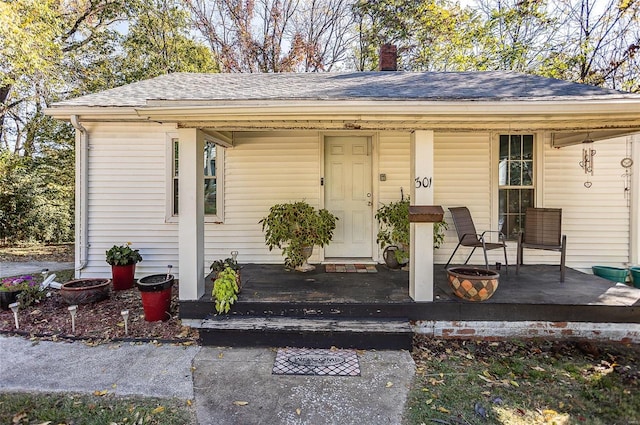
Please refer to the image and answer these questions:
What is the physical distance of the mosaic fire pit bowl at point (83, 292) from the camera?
412 cm

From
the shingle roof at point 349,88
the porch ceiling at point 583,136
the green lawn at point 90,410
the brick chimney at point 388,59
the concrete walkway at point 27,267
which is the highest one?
the brick chimney at point 388,59

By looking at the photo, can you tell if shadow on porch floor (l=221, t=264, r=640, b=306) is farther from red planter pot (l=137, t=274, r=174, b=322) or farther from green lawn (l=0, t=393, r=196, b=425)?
green lawn (l=0, t=393, r=196, b=425)

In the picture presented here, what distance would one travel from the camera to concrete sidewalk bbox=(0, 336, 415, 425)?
85.7 inches

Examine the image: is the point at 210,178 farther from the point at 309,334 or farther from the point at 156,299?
the point at 309,334

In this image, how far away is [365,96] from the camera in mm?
3203

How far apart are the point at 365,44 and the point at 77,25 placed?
30.5 feet

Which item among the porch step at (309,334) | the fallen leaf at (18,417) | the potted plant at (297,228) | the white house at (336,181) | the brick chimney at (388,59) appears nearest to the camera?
the fallen leaf at (18,417)

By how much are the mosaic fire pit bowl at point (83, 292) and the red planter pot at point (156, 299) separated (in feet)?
3.57

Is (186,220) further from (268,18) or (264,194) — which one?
(268,18)

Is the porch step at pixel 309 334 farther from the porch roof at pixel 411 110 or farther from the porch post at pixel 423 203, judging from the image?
the porch roof at pixel 411 110

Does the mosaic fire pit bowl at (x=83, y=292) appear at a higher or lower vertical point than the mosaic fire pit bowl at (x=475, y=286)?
lower

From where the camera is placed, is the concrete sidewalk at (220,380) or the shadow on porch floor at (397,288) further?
the shadow on porch floor at (397,288)

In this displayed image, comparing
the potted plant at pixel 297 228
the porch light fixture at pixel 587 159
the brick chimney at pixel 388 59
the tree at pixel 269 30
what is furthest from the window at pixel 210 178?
the tree at pixel 269 30

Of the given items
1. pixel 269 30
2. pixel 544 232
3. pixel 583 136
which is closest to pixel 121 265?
pixel 544 232
